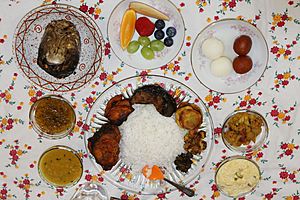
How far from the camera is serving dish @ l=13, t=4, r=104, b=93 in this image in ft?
9.17

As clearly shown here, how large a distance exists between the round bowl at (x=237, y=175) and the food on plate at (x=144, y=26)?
802 millimetres

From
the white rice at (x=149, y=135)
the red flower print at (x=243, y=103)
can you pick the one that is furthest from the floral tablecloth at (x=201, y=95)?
the white rice at (x=149, y=135)

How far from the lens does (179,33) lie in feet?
9.12

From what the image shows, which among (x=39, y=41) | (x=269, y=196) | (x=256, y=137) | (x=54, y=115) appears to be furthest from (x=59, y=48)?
(x=269, y=196)

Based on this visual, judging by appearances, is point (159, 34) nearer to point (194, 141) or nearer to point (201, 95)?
point (201, 95)

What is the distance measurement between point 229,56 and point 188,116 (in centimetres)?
38

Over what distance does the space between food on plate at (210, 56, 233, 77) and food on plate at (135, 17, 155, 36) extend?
373 millimetres

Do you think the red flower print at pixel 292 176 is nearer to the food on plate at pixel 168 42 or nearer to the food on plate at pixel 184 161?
the food on plate at pixel 184 161

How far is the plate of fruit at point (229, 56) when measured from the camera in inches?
109

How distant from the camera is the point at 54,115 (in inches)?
112

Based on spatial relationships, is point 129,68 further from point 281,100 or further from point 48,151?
point 281,100

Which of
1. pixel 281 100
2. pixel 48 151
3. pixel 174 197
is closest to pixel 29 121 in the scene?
pixel 48 151

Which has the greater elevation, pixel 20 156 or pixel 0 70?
pixel 0 70

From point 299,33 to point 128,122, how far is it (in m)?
1.01
